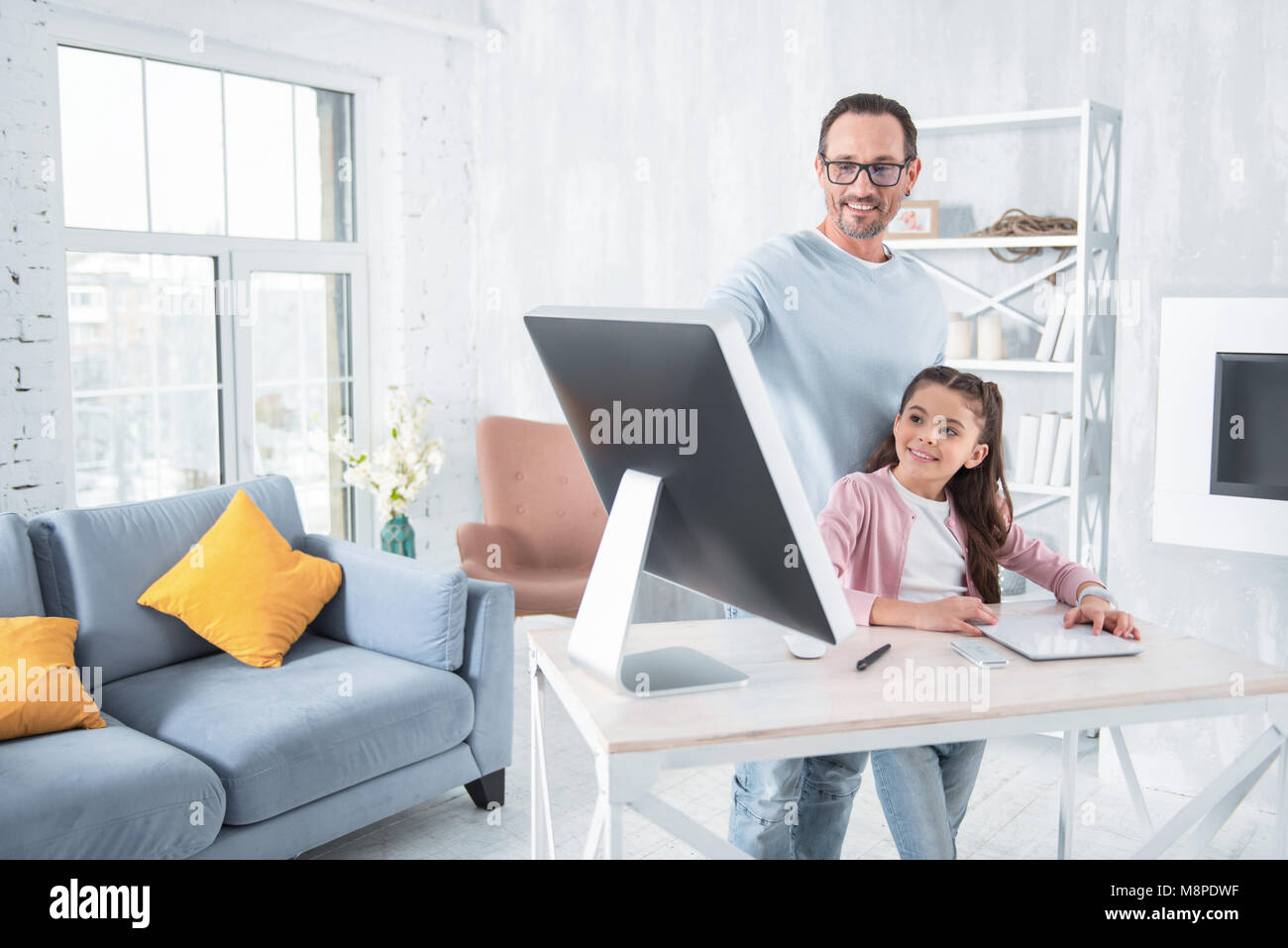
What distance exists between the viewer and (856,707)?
1519 mm

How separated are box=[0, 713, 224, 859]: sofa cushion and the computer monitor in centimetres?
110

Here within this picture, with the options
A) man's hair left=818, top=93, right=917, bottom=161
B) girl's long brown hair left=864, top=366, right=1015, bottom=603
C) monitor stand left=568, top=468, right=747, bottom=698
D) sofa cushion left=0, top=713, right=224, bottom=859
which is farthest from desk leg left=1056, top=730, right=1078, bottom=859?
sofa cushion left=0, top=713, right=224, bottom=859

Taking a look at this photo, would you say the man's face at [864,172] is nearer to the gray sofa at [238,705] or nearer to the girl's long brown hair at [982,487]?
the girl's long brown hair at [982,487]

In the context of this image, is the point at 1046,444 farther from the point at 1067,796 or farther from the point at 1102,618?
the point at 1102,618

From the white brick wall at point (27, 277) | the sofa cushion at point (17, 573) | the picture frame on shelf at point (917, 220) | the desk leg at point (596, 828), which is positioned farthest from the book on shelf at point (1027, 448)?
the white brick wall at point (27, 277)

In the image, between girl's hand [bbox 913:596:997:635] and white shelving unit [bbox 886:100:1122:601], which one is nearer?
girl's hand [bbox 913:596:997:635]

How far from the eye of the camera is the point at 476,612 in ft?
9.57

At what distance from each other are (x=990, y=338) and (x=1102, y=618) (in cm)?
186

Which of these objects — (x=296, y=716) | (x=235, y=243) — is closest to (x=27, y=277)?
(x=235, y=243)

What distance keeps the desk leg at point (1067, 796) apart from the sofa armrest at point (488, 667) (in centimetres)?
141

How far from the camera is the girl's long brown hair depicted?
202 cm

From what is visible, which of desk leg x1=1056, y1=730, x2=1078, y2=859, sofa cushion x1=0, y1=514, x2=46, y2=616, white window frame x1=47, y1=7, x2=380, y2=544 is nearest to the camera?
desk leg x1=1056, y1=730, x2=1078, y2=859

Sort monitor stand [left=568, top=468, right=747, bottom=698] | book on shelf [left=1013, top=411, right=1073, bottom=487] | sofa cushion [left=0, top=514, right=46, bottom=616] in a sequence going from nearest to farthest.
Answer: monitor stand [left=568, top=468, right=747, bottom=698] → sofa cushion [left=0, top=514, right=46, bottom=616] → book on shelf [left=1013, top=411, right=1073, bottom=487]

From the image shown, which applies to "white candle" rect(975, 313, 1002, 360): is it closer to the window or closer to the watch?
the watch
